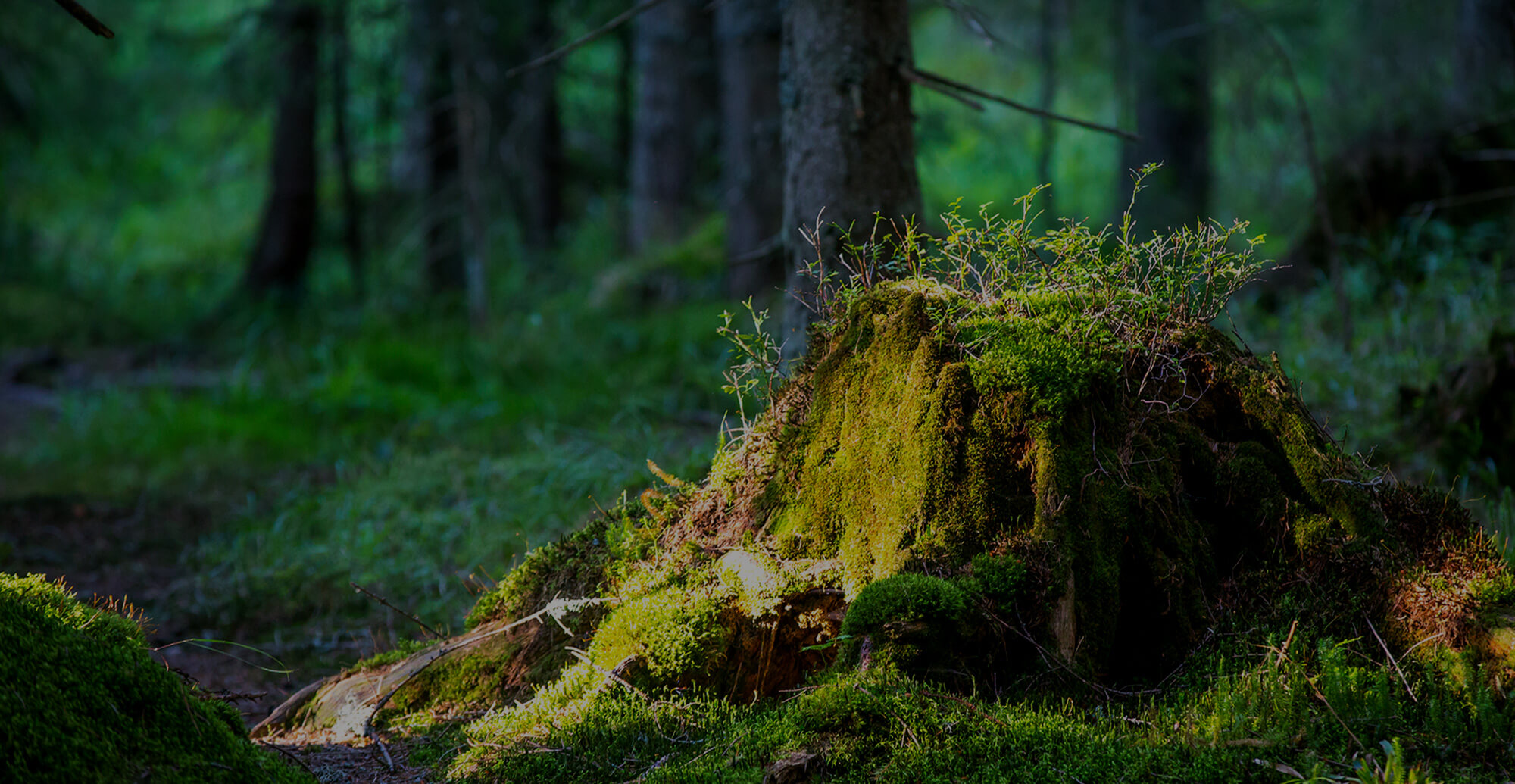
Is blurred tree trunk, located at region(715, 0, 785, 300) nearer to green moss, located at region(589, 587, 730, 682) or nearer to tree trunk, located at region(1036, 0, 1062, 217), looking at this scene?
tree trunk, located at region(1036, 0, 1062, 217)

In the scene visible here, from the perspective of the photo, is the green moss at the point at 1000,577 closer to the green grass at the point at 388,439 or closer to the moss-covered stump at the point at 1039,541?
the moss-covered stump at the point at 1039,541

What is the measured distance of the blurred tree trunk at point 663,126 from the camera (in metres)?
12.0

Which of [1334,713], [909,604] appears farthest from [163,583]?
[1334,713]

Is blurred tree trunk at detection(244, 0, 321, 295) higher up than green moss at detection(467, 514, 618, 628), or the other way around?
blurred tree trunk at detection(244, 0, 321, 295)

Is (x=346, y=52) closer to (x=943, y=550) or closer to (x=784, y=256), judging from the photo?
(x=784, y=256)

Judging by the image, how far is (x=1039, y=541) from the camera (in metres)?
2.86

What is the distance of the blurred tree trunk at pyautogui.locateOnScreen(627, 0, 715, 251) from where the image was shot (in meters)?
12.0

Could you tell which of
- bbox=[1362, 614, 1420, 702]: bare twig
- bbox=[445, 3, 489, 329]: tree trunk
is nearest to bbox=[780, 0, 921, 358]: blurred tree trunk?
bbox=[1362, 614, 1420, 702]: bare twig

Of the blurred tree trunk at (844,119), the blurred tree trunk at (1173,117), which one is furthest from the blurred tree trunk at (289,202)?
the blurred tree trunk at (1173,117)

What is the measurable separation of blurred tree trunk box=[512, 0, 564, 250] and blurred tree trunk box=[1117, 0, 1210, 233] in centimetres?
753

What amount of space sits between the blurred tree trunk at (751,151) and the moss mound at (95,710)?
6.51 m

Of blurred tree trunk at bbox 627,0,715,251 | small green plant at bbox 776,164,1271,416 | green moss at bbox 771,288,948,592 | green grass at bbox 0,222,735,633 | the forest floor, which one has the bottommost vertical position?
the forest floor

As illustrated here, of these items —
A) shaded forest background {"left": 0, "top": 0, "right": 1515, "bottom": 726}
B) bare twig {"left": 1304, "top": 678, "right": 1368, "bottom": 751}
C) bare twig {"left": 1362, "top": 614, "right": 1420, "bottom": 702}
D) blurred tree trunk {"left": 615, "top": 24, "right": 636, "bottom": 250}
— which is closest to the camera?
bare twig {"left": 1304, "top": 678, "right": 1368, "bottom": 751}

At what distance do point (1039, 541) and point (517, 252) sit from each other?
38.7 feet
